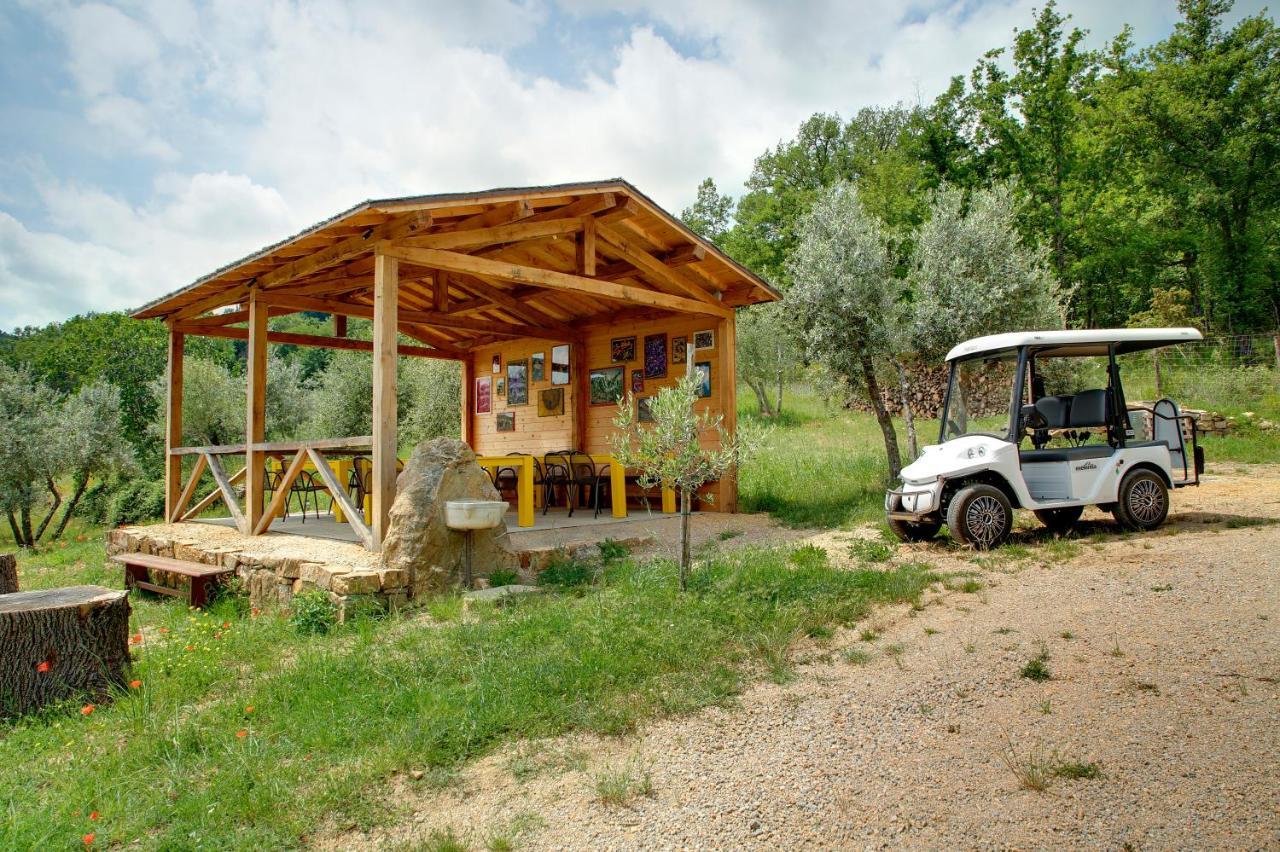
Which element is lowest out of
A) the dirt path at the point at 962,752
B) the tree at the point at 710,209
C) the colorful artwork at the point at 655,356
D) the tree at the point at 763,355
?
the dirt path at the point at 962,752

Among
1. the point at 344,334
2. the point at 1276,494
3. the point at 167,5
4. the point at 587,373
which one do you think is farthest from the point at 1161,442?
the point at 167,5

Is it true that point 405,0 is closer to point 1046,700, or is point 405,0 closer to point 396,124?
point 396,124

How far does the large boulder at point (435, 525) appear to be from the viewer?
19.7 ft

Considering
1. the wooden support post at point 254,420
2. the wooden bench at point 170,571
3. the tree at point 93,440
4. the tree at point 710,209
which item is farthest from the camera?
the tree at point 710,209

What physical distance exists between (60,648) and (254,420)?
14.7 feet

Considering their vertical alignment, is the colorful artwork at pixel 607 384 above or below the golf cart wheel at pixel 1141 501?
above

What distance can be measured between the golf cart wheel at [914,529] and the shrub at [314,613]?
5087mm

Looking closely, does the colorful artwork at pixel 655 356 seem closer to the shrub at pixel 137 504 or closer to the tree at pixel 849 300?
the tree at pixel 849 300

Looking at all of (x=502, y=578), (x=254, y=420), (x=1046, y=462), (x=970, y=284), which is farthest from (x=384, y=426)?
(x=970, y=284)

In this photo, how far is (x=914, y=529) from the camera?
727 cm

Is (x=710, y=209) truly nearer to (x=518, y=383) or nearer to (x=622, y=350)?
(x=518, y=383)

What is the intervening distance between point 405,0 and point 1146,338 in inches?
280

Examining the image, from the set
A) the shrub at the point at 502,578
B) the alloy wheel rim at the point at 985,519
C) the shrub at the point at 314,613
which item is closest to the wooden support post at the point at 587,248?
the shrub at the point at 502,578

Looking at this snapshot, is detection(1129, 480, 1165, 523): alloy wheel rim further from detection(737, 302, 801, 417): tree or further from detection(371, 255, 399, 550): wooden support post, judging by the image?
detection(737, 302, 801, 417): tree
